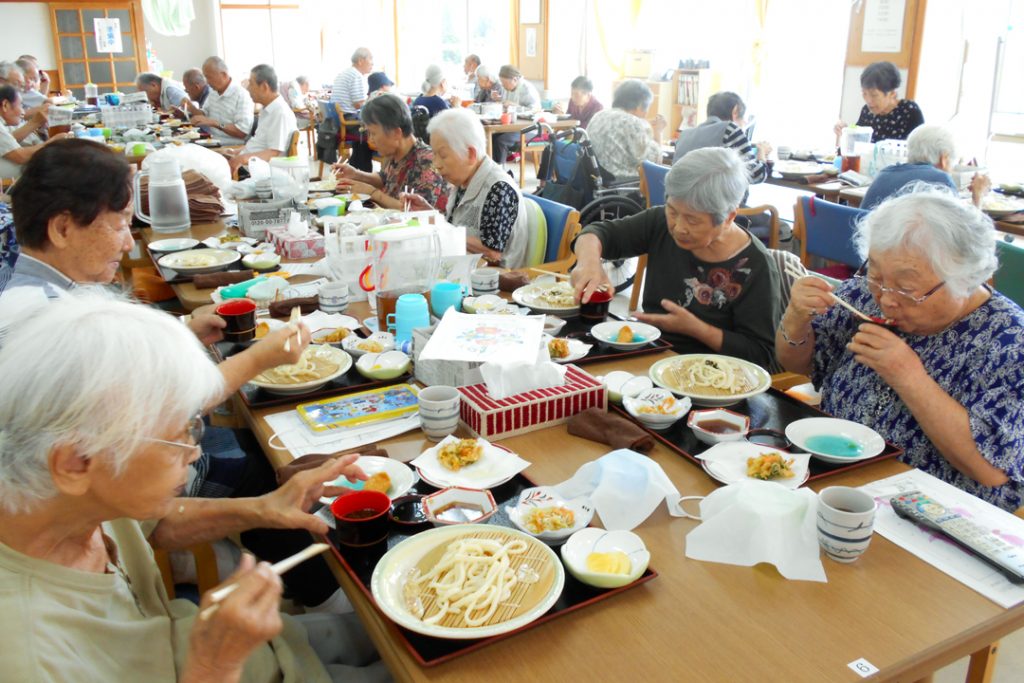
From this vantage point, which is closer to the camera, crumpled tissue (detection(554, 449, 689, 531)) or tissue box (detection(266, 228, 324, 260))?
crumpled tissue (detection(554, 449, 689, 531))

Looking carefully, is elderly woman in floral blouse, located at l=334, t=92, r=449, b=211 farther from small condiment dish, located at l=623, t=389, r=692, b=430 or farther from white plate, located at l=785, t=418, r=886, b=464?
white plate, located at l=785, t=418, r=886, b=464

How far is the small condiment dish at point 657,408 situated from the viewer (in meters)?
1.76

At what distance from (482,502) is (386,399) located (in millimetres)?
533

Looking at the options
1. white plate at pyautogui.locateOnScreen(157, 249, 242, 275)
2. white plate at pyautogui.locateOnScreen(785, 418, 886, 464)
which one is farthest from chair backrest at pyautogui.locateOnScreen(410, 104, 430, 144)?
white plate at pyautogui.locateOnScreen(785, 418, 886, 464)

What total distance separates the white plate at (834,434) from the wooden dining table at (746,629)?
0.28 metres

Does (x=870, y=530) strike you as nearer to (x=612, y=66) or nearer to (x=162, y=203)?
(x=162, y=203)

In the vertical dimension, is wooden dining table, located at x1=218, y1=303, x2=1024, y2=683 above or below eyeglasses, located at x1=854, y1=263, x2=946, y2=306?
below

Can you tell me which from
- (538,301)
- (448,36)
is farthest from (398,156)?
(448,36)

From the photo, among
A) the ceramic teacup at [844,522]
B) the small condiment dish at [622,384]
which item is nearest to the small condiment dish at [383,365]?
the small condiment dish at [622,384]

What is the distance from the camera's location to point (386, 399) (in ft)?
6.22

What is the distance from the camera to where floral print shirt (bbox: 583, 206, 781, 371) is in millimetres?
2375

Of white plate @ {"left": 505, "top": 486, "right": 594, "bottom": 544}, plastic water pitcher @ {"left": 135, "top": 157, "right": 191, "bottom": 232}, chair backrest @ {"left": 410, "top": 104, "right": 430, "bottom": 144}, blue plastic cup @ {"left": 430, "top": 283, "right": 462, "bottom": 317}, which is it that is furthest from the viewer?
chair backrest @ {"left": 410, "top": 104, "right": 430, "bottom": 144}

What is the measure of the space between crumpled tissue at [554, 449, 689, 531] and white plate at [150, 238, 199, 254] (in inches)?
91.8

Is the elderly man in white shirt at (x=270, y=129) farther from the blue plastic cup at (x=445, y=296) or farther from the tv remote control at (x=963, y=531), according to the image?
the tv remote control at (x=963, y=531)
